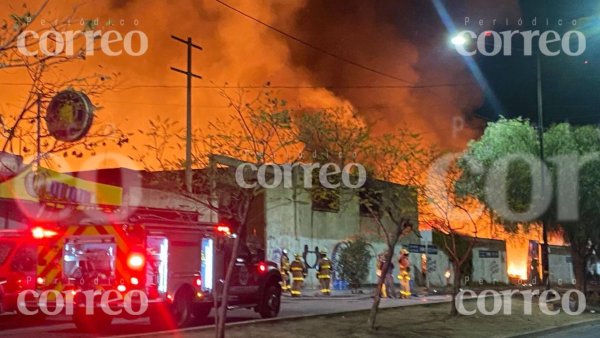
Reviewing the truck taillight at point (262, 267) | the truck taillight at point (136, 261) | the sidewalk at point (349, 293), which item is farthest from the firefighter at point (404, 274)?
the truck taillight at point (136, 261)

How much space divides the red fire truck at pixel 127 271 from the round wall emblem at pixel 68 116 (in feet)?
14.6

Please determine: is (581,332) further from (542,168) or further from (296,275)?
(296,275)

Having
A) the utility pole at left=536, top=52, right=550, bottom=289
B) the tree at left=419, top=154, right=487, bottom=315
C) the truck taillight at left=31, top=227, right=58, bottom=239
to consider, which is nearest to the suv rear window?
the truck taillight at left=31, top=227, right=58, bottom=239

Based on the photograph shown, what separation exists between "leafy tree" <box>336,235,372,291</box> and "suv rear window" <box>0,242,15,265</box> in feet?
49.9

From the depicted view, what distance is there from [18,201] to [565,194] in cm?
1682

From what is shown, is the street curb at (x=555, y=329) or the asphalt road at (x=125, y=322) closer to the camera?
the asphalt road at (x=125, y=322)

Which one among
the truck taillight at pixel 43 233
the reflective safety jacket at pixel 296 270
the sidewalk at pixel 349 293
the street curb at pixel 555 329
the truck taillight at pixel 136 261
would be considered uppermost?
the truck taillight at pixel 43 233

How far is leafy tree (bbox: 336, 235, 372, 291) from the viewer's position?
28734 mm

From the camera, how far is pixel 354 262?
28969 millimetres

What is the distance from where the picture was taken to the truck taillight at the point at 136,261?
12.7 meters

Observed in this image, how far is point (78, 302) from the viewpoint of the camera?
12.9 m

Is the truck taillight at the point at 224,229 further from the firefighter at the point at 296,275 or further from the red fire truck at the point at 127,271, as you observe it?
the firefighter at the point at 296,275

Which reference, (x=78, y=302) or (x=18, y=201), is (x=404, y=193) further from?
(x=18, y=201)

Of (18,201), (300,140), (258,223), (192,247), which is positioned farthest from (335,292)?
(300,140)
